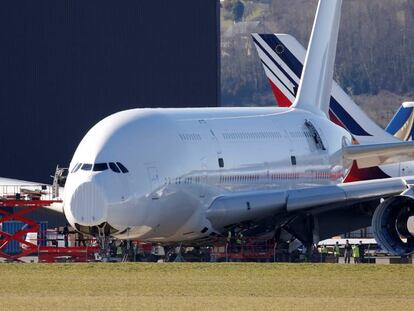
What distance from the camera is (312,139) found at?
51.7 metres

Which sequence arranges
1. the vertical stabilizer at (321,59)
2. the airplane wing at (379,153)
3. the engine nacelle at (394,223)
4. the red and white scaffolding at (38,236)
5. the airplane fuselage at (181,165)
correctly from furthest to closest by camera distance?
1. the vertical stabilizer at (321,59)
2. the airplane wing at (379,153)
3. the red and white scaffolding at (38,236)
4. the engine nacelle at (394,223)
5. the airplane fuselage at (181,165)

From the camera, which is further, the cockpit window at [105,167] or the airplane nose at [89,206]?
the cockpit window at [105,167]

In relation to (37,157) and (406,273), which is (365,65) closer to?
(37,157)

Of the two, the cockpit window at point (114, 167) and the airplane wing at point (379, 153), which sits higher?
the airplane wing at point (379, 153)

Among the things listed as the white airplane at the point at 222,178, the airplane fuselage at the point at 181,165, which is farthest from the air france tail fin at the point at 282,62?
the airplane fuselage at the point at 181,165

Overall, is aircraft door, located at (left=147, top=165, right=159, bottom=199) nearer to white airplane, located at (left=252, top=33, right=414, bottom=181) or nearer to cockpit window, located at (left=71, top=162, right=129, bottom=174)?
cockpit window, located at (left=71, top=162, right=129, bottom=174)

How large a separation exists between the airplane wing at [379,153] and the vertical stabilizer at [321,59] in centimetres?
302

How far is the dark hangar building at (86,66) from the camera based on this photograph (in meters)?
67.1

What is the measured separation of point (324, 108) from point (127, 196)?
56.1 ft

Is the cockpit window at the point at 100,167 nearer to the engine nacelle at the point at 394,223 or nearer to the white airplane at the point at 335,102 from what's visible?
the engine nacelle at the point at 394,223

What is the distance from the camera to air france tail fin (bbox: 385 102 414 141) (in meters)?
69.7

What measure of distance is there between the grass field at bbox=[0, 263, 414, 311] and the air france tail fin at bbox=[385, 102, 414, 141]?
32.4 m

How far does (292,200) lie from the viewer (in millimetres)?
46062

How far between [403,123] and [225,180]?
26771 mm
